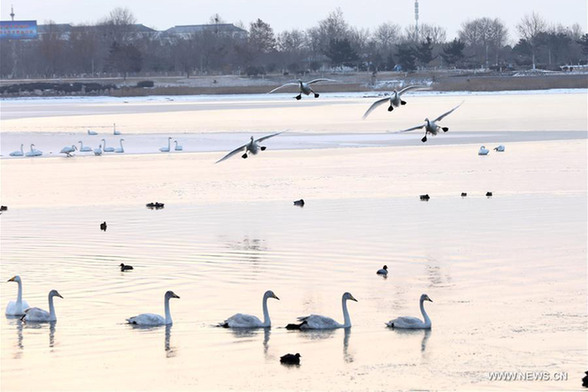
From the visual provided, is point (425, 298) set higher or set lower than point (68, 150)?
lower

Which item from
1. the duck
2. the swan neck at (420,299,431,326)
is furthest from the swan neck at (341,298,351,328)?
the duck

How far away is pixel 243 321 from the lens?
16.6m

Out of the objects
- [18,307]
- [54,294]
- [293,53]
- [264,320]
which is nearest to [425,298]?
[264,320]

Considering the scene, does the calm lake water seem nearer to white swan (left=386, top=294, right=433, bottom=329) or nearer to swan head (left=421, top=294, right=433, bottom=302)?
white swan (left=386, top=294, right=433, bottom=329)

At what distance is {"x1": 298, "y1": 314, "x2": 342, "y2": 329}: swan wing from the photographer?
1644cm

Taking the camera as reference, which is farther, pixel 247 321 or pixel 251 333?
pixel 247 321

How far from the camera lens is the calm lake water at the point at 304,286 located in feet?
48.1

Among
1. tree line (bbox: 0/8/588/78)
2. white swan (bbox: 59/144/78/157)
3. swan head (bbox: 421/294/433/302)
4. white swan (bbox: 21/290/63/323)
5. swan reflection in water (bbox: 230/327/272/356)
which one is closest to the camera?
swan reflection in water (bbox: 230/327/272/356)

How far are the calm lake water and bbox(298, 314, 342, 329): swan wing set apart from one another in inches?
5.2

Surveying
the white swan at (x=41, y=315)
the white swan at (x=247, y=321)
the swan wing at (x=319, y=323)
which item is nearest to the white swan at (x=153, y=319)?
the white swan at (x=247, y=321)

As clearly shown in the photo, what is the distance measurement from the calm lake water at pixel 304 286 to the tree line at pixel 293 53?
9831 cm

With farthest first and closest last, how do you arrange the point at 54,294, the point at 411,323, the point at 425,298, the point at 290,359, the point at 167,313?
the point at 54,294
the point at 167,313
the point at 425,298
the point at 411,323
the point at 290,359

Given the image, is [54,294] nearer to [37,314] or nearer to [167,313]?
[37,314]

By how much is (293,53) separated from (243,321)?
131 meters
